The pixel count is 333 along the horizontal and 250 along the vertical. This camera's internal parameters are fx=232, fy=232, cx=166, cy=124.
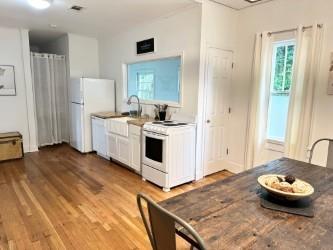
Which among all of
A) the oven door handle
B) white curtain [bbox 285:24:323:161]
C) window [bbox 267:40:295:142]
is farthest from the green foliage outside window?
the oven door handle

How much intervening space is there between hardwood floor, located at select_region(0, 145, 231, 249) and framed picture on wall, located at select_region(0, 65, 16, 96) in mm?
1437

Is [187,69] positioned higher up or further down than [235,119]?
higher up

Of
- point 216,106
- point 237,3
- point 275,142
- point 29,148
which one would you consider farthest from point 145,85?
point 29,148

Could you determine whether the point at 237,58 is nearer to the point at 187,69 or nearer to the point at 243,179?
the point at 187,69

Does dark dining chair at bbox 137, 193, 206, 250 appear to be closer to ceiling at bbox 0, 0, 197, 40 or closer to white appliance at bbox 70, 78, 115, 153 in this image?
ceiling at bbox 0, 0, 197, 40

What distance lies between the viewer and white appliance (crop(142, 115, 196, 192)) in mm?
3104

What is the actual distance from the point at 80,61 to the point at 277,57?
4.10 m

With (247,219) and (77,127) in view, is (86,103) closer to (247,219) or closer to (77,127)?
(77,127)

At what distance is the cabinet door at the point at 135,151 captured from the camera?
11.8 ft

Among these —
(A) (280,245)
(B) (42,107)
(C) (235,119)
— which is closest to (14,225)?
(A) (280,245)

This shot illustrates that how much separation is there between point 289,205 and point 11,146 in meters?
4.84

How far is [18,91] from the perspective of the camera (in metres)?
4.79

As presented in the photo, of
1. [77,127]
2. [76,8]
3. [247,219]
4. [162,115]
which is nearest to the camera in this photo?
[247,219]

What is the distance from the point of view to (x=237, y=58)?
363 cm
